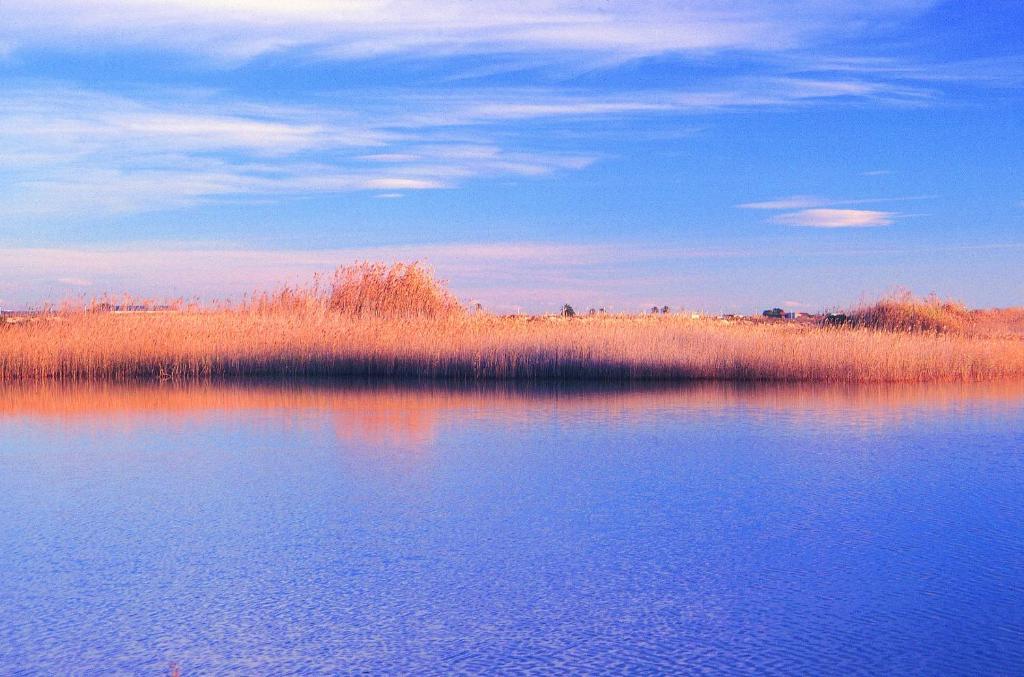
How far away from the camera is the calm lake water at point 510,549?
2.95m

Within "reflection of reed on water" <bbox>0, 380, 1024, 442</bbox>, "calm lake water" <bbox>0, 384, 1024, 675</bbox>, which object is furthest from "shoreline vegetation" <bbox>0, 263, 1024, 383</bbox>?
"calm lake water" <bbox>0, 384, 1024, 675</bbox>

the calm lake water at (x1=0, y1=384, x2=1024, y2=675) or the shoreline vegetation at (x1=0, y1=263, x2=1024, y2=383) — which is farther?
the shoreline vegetation at (x1=0, y1=263, x2=1024, y2=383)

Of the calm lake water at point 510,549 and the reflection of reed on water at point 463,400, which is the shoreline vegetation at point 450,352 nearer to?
the reflection of reed on water at point 463,400

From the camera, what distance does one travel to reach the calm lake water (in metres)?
2.95

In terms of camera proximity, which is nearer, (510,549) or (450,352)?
(510,549)

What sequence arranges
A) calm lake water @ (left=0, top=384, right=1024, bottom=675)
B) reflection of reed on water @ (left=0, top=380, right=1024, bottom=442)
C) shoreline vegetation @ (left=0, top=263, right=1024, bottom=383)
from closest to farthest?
calm lake water @ (left=0, top=384, right=1024, bottom=675)
reflection of reed on water @ (left=0, top=380, right=1024, bottom=442)
shoreline vegetation @ (left=0, top=263, right=1024, bottom=383)

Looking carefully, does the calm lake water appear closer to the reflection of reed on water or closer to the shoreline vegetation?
the reflection of reed on water

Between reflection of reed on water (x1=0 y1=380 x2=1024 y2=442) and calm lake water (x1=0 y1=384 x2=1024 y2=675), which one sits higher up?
reflection of reed on water (x1=0 y1=380 x2=1024 y2=442)

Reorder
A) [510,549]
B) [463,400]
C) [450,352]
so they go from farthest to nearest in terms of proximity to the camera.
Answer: [450,352] < [463,400] < [510,549]

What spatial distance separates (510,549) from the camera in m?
4.06

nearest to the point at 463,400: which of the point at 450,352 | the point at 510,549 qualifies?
the point at 450,352

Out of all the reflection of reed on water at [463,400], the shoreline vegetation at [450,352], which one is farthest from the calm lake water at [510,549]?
the shoreline vegetation at [450,352]

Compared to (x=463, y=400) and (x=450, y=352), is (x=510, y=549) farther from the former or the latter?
(x=450, y=352)

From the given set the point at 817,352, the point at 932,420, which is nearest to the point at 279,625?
the point at 932,420
